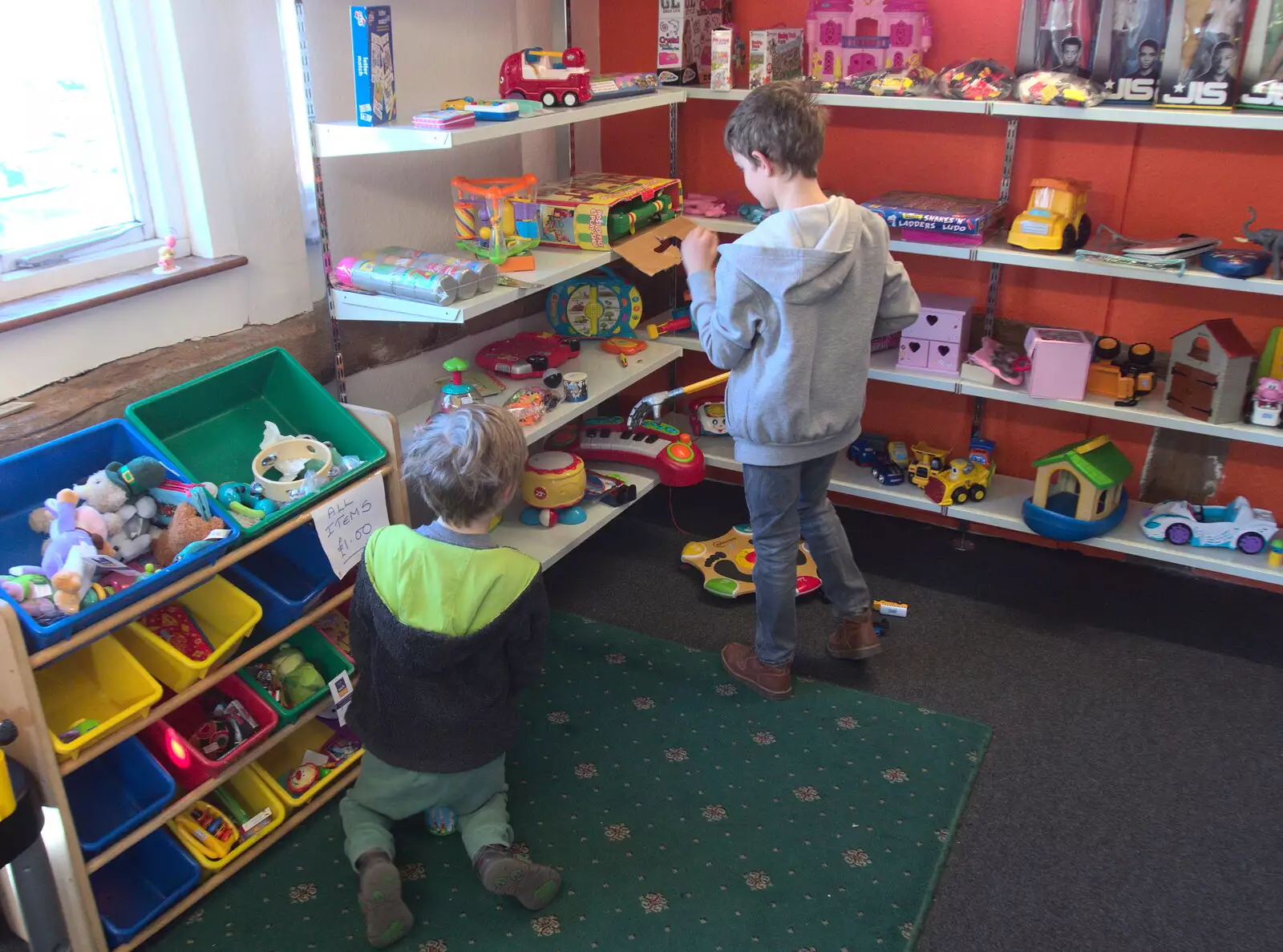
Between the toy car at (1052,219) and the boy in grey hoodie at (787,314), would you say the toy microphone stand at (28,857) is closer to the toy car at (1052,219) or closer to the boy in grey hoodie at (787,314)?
the boy in grey hoodie at (787,314)

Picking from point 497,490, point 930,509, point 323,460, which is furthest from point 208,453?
point 930,509

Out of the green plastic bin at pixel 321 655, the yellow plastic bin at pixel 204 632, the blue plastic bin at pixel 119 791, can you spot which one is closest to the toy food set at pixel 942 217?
the green plastic bin at pixel 321 655

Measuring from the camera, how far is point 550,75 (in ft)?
8.65

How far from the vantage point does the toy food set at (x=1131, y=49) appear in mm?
2578

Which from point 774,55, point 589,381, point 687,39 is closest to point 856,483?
point 589,381

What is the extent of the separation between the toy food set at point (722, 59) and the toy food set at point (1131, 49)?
38.0 inches

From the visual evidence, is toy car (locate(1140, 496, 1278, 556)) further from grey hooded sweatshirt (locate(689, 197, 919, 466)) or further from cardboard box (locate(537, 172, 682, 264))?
cardboard box (locate(537, 172, 682, 264))

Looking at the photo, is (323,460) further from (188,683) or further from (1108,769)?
(1108,769)

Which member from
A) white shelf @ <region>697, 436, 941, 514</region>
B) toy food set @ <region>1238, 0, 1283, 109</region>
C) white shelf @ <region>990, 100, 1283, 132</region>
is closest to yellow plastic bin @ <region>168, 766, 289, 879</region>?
white shelf @ <region>697, 436, 941, 514</region>

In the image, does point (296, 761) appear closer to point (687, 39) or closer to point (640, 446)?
point (640, 446)

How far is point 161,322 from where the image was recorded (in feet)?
7.10

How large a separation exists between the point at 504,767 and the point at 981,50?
7.44 feet

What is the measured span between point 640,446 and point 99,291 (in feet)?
5.18

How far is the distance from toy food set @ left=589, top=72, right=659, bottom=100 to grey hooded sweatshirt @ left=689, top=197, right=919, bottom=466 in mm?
776
